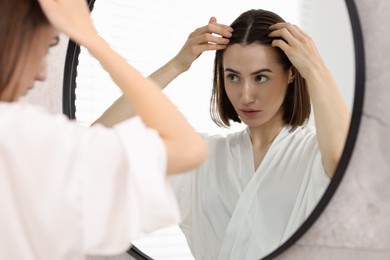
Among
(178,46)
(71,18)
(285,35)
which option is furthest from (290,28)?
(71,18)

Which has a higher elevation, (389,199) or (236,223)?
(389,199)

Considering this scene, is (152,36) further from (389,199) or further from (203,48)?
(389,199)

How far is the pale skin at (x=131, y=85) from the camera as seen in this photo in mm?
676

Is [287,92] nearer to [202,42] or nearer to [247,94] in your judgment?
[247,94]

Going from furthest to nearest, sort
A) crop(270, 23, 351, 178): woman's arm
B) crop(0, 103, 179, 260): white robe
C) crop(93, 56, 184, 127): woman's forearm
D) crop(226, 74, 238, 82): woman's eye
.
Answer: crop(93, 56, 184, 127): woman's forearm
crop(226, 74, 238, 82): woman's eye
crop(270, 23, 351, 178): woman's arm
crop(0, 103, 179, 260): white robe

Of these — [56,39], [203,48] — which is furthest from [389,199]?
[56,39]

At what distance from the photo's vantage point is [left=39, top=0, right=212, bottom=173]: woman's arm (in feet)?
2.21

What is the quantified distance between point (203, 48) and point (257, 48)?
0.12 metres

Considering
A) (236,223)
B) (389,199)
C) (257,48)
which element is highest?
(257,48)

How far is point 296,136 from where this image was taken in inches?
34.0

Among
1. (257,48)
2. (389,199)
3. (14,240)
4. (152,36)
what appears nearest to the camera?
(14,240)

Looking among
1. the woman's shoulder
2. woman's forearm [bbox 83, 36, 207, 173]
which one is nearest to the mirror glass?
the woman's shoulder

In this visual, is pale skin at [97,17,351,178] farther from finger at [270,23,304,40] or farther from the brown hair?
the brown hair

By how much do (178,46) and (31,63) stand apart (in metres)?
0.37
